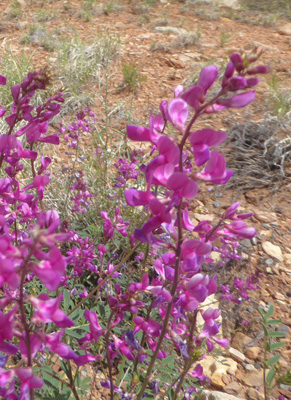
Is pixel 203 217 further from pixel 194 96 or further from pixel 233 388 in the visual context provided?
pixel 194 96

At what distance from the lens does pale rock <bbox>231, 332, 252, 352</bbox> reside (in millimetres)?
2225

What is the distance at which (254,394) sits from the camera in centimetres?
196

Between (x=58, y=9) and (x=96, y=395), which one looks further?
(x=58, y=9)

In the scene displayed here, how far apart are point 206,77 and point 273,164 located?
2705 mm

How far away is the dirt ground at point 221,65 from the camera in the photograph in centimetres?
261

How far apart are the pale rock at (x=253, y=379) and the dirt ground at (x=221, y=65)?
2.0 inches

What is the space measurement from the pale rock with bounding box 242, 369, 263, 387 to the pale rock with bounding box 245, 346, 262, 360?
9 cm

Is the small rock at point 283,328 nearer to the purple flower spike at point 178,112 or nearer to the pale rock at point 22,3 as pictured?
the purple flower spike at point 178,112

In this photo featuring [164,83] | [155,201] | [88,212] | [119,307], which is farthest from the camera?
[164,83]

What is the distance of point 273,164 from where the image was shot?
3.32 m

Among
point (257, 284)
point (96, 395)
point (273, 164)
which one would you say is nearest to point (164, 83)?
point (273, 164)

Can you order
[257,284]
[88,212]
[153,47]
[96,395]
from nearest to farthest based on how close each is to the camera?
[96,395], [257,284], [88,212], [153,47]

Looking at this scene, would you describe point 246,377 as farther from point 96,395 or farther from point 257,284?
point 96,395

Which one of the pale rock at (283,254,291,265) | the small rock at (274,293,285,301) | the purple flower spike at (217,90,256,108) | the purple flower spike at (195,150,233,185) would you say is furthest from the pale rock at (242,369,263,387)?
the purple flower spike at (217,90,256,108)
